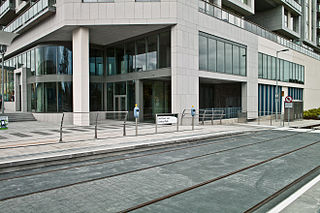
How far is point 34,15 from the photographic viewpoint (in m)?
22.9

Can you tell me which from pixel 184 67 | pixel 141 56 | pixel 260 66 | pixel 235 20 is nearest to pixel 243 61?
pixel 260 66

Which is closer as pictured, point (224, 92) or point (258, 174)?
point (258, 174)

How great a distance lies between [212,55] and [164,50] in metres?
4.97

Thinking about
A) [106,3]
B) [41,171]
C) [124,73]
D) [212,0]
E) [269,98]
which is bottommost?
[41,171]

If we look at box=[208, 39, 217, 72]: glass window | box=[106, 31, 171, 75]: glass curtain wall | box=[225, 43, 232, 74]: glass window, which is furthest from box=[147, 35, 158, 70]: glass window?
box=[225, 43, 232, 74]: glass window

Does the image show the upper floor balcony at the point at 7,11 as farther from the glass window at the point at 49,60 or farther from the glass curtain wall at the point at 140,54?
the glass curtain wall at the point at 140,54

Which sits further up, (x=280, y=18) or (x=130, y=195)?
(x=280, y=18)

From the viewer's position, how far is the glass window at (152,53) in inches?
828

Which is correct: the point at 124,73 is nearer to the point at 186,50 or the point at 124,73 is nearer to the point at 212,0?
the point at 186,50

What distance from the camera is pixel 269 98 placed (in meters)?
32.0

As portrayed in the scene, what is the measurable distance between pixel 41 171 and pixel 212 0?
24817mm

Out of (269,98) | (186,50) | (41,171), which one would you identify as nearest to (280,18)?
(269,98)

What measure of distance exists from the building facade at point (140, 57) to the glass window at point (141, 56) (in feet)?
0.29

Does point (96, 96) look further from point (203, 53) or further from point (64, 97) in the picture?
point (203, 53)
